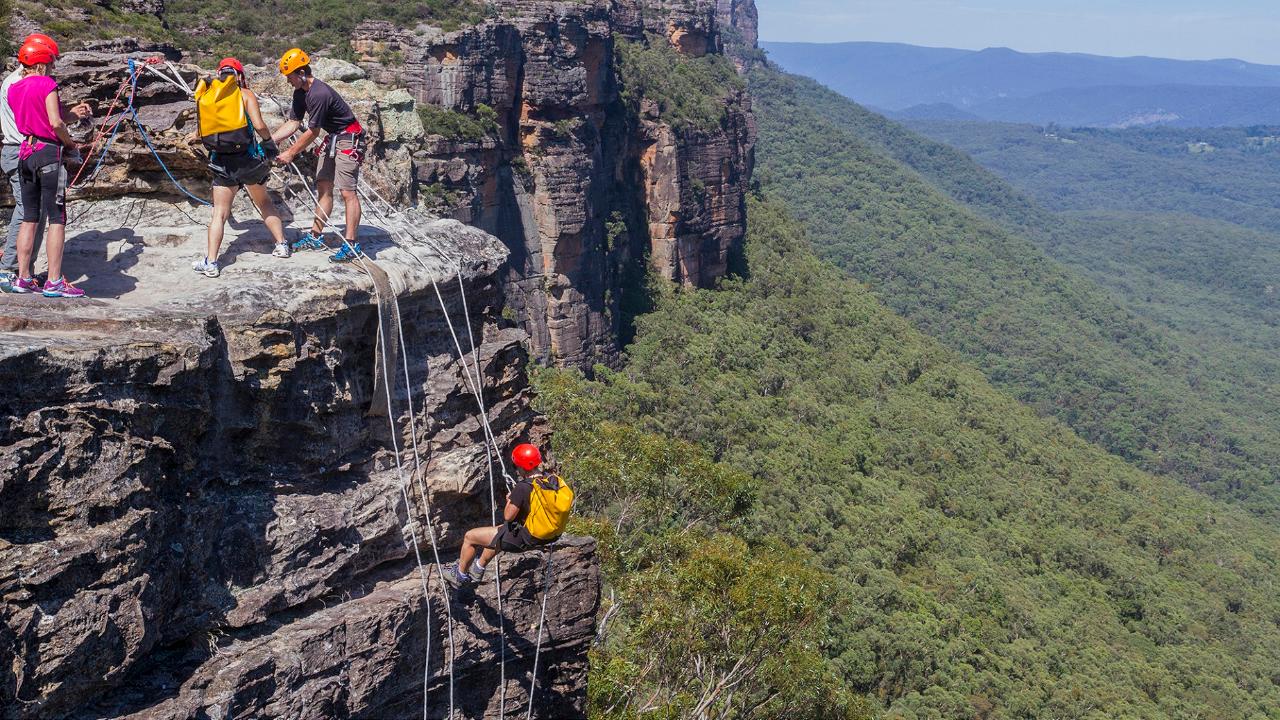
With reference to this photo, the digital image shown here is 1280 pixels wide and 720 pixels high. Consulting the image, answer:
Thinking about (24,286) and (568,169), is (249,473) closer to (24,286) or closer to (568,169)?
(24,286)

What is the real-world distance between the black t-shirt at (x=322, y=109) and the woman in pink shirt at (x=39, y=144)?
2083 millimetres

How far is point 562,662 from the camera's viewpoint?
31.9 ft

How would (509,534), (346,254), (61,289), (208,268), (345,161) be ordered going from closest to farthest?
1. (61,289)
2. (208,268)
3. (509,534)
4. (346,254)
5. (345,161)

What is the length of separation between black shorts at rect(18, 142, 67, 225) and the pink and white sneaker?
1.88ft

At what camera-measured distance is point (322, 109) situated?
938 cm

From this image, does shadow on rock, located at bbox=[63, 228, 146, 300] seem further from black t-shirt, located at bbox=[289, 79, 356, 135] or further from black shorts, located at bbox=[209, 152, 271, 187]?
black t-shirt, located at bbox=[289, 79, 356, 135]

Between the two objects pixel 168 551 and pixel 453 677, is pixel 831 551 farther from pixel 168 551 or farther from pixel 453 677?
pixel 168 551

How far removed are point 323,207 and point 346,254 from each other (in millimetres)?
963

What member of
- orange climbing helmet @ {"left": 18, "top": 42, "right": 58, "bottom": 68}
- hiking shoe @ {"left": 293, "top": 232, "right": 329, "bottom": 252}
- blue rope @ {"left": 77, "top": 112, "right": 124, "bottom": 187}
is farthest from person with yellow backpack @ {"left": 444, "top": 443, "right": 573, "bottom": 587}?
orange climbing helmet @ {"left": 18, "top": 42, "right": 58, "bottom": 68}

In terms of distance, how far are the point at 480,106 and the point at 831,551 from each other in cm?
2040

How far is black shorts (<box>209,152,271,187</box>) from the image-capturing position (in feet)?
28.7

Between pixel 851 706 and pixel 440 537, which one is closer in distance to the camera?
pixel 440 537

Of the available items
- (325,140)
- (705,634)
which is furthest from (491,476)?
(705,634)

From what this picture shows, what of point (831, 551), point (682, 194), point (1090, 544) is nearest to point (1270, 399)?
point (1090, 544)
